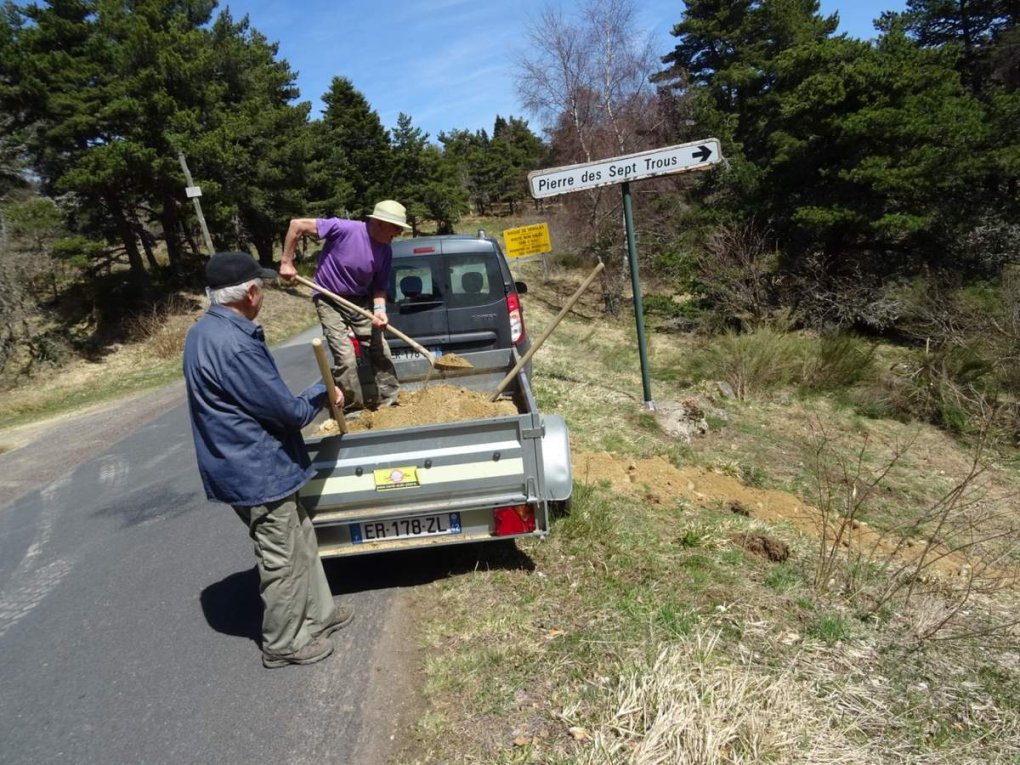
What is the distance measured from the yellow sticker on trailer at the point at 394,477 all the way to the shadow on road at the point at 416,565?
0.74 meters

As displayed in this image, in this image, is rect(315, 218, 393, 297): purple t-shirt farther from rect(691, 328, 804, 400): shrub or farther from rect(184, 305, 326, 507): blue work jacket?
rect(691, 328, 804, 400): shrub

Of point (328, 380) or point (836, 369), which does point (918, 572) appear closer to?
point (328, 380)

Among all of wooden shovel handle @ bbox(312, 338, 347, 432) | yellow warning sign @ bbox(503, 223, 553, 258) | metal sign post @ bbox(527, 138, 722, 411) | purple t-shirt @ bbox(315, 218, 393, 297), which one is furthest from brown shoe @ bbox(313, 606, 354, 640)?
yellow warning sign @ bbox(503, 223, 553, 258)

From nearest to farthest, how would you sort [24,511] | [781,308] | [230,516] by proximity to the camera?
1. [230,516]
2. [24,511]
3. [781,308]

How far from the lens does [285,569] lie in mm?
2982

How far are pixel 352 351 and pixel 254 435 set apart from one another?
212 centimetres

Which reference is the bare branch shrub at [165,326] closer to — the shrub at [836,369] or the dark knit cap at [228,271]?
the dark knit cap at [228,271]

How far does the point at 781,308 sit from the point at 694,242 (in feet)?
13.5

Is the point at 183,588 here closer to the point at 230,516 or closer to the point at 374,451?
the point at 230,516

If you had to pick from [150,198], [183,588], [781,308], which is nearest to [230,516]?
[183,588]

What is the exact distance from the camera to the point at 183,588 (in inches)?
157

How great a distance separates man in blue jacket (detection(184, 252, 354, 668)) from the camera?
2.71 metres

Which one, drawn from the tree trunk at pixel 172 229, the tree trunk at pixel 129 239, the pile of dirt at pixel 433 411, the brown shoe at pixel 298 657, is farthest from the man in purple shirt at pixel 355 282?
the tree trunk at pixel 172 229

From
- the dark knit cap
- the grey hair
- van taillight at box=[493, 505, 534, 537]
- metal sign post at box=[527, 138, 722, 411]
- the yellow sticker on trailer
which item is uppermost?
metal sign post at box=[527, 138, 722, 411]
